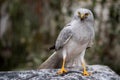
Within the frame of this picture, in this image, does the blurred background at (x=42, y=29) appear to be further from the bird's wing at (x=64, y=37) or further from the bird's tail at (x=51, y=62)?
the bird's wing at (x=64, y=37)

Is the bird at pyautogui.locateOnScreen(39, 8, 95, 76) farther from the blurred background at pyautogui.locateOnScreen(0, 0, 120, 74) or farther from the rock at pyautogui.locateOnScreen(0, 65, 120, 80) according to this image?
the blurred background at pyautogui.locateOnScreen(0, 0, 120, 74)

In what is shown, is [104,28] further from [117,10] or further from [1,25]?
[1,25]

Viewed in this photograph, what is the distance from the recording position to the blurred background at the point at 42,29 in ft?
23.1

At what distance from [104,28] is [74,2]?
0.64 m

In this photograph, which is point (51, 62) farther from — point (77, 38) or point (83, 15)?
point (83, 15)

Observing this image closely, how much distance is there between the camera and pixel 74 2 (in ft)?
24.1

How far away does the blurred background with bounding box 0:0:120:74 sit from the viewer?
7.05m

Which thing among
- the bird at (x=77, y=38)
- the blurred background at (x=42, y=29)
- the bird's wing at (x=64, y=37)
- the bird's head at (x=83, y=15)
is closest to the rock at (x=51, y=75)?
the bird at (x=77, y=38)

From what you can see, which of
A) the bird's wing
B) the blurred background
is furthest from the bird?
the blurred background

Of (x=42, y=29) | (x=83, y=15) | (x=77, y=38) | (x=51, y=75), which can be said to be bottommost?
(x=51, y=75)

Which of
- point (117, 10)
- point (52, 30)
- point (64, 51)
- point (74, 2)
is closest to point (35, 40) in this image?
point (52, 30)

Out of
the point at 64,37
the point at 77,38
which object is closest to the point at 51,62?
the point at 64,37

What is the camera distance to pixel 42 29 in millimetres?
7371

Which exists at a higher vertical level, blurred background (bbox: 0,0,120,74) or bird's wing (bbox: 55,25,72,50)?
blurred background (bbox: 0,0,120,74)
